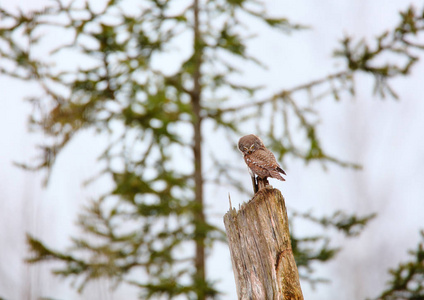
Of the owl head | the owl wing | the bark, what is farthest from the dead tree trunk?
the bark

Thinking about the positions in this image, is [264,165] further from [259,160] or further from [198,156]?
[198,156]

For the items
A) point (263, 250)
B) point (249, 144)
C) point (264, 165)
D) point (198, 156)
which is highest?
point (198, 156)

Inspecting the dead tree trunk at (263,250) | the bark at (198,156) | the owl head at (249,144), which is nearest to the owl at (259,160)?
the owl head at (249,144)

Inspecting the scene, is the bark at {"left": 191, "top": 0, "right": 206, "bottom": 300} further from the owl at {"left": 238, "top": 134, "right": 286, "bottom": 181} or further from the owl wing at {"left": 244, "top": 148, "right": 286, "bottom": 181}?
the owl wing at {"left": 244, "top": 148, "right": 286, "bottom": 181}

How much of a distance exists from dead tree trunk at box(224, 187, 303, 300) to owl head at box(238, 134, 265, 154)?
734 mm

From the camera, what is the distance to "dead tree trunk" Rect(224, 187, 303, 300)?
8.81 ft

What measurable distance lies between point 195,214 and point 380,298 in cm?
363

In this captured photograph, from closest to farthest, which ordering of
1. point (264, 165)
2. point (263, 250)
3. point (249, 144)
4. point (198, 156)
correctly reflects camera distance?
point (263, 250) → point (264, 165) → point (249, 144) → point (198, 156)

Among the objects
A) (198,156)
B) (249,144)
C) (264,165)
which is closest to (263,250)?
(264,165)

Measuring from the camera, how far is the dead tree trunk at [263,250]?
8.81 ft

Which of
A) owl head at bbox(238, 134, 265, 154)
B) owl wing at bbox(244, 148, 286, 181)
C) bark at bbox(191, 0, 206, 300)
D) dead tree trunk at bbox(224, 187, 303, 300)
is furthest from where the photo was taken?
bark at bbox(191, 0, 206, 300)

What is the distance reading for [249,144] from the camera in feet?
12.0

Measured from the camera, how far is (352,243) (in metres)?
19.6

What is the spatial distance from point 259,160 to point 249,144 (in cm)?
28
